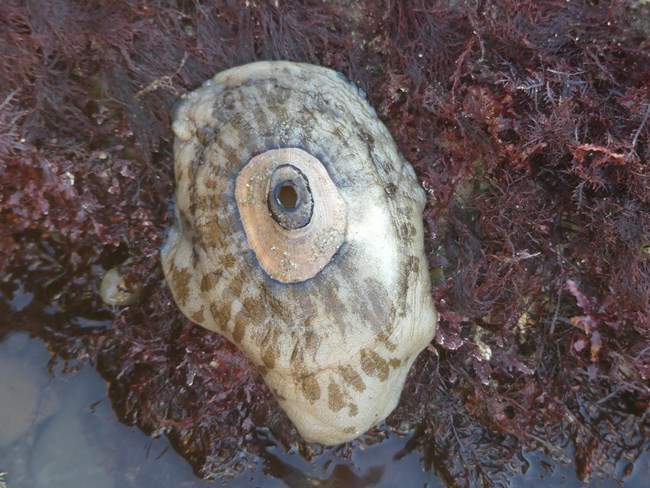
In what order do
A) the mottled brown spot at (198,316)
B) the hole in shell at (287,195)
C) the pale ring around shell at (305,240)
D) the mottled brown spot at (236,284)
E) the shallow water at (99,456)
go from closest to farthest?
1. the hole in shell at (287,195)
2. the pale ring around shell at (305,240)
3. the mottled brown spot at (236,284)
4. the mottled brown spot at (198,316)
5. the shallow water at (99,456)

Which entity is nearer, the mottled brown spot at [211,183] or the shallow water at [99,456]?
the mottled brown spot at [211,183]

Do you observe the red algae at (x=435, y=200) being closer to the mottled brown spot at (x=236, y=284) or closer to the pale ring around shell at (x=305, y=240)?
→ the pale ring around shell at (x=305, y=240)

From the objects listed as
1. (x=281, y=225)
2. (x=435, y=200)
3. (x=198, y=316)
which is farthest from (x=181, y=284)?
(x=435, y=200)

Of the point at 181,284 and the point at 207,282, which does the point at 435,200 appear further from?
the point at 181,284

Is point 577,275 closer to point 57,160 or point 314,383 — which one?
point 314,383

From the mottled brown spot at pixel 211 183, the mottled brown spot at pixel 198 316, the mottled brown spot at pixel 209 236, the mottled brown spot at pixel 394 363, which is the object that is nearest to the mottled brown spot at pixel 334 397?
the mottled brown spot at pixel 394 363

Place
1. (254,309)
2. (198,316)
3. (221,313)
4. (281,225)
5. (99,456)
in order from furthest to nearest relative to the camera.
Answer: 1. (99,456)
2. (198,316)
3. (221,313)
4. (254,309)
5. (281,225)

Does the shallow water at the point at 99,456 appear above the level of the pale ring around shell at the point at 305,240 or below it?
below
